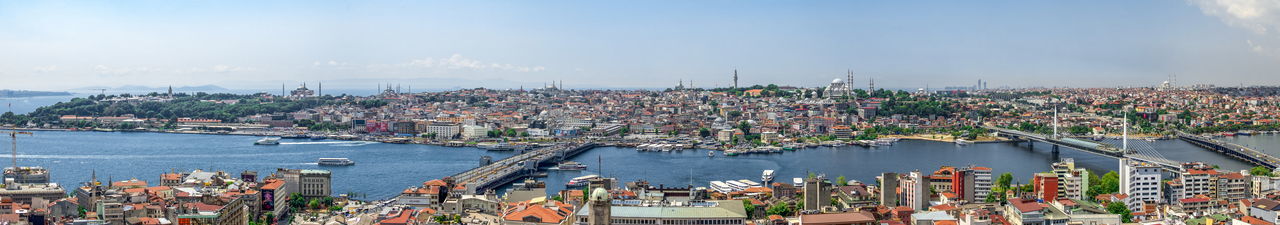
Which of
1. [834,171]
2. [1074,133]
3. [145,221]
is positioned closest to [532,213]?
[145,221]

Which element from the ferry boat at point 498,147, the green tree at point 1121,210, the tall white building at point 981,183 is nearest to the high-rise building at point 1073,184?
the tall white building at point 981,183

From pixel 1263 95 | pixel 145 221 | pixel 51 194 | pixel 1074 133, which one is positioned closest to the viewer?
pixel 145 221

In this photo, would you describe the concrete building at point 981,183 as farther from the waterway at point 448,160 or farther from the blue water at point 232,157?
the blue water at point 232,157

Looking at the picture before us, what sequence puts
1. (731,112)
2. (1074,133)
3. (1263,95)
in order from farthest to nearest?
(1263,95) → (731,112) → (1074,133)

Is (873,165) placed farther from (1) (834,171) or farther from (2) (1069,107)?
(2) (1069,107)

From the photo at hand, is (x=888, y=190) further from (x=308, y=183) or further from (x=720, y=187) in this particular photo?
(x=308, y=183)

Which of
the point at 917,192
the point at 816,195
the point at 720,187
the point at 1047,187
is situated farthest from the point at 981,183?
the point at 720,187
